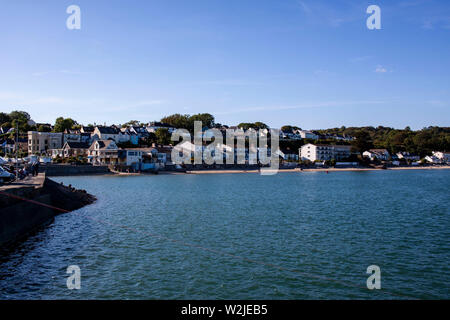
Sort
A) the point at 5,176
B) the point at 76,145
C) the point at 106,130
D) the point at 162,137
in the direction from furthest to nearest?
the point at 162,137
the point at 106,130
the point at 76,145
the point at 5,176

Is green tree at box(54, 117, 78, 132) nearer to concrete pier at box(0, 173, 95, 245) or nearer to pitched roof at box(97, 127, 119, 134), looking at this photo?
pitched roof at box(97, 127, 119, 134)

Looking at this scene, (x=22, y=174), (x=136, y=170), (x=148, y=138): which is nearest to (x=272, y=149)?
(x=148, y=138)

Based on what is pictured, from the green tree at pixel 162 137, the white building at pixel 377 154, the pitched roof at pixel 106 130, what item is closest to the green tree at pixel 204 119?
the green tree at pixel 162 137

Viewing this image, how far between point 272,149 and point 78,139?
70111 millimetres

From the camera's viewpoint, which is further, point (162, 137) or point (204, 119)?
point (204, 119)

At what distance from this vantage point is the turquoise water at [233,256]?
12.9 metres

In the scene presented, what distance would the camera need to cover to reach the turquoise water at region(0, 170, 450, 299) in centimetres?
1294

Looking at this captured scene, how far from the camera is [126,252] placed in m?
17.8

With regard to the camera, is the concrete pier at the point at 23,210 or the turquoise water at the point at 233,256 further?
the concrete pier at the point at 23,210

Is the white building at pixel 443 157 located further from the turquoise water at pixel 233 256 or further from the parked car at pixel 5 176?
the parked car at pixel 5 176

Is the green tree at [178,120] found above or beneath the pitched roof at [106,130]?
above

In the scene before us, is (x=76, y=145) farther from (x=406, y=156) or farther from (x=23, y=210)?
(x=406, y=156)

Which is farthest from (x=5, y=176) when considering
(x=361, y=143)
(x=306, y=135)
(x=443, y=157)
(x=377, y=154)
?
(x=443, y=157)

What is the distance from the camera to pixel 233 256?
1712 cm
